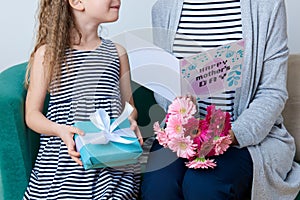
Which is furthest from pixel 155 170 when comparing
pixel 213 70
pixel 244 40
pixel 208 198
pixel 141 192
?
pixel 244 40

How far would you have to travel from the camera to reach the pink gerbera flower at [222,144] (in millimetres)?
1230

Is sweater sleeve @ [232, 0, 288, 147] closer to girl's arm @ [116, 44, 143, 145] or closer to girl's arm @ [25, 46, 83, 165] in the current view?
girl's arm @ [116, 44, 143, 145]

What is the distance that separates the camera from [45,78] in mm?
1354

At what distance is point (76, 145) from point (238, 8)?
0.57 m

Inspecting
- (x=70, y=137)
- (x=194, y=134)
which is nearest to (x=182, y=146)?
(x=194, y=134)

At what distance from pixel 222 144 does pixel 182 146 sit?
0.31 feet

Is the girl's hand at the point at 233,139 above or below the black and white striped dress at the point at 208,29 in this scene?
below

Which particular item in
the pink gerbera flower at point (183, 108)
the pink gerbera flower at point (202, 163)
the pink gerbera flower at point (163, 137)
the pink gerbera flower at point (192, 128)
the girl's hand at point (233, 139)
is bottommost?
the pink gerbera flower at point (202, 163)

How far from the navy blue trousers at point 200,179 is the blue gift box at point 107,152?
9 centimetres

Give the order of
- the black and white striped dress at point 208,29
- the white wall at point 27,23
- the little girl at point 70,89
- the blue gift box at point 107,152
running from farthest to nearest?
the white wall at point 27,23
the black and white striped dress at point 208,29
the little girl at point 70,89
the blue gift box at point 107,152

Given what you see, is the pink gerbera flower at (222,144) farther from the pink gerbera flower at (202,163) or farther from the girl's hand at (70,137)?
the girl's hand at (70,137)

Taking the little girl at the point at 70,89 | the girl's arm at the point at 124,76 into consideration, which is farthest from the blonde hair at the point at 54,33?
the girl's arm at the point at 124,76

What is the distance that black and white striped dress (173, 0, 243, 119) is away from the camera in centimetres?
144

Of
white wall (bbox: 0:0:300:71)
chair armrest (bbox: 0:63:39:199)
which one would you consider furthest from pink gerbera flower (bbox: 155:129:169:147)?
white wall (bbox: 0:0:300:71)
